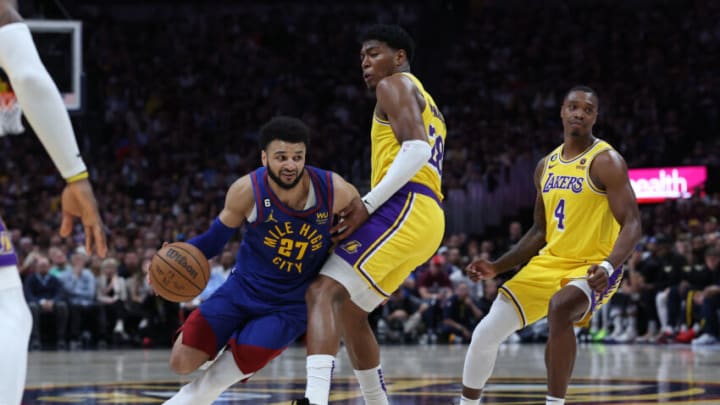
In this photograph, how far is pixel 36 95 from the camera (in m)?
2.73

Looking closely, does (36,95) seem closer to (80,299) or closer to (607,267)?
(607,267)

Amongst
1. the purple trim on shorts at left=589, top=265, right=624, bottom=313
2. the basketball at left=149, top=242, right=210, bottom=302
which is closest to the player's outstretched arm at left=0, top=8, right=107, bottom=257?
the basketball at left=149, top=242, right=210, bottom=302

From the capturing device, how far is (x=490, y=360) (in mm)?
5820

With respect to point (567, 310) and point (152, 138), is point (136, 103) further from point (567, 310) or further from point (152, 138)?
point (567, 310)

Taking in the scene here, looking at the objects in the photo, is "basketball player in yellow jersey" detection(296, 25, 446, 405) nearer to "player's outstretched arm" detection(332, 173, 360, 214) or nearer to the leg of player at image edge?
"player's outstretched arm" detection(332, 173, 360, 214)

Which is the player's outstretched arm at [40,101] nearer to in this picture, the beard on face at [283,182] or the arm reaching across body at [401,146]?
the beard on face at [283,182]

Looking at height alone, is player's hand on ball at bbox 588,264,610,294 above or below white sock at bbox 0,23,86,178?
below

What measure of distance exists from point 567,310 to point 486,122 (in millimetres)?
15562

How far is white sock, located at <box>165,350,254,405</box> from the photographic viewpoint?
4.73 m

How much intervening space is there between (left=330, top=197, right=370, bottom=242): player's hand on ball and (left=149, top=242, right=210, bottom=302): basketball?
59 centimetres

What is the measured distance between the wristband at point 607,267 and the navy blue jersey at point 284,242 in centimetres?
143

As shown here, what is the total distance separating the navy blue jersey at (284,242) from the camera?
16.0 feet

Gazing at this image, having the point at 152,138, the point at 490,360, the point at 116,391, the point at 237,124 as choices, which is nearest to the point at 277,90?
the point at 237,124

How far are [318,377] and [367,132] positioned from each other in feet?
56.7
